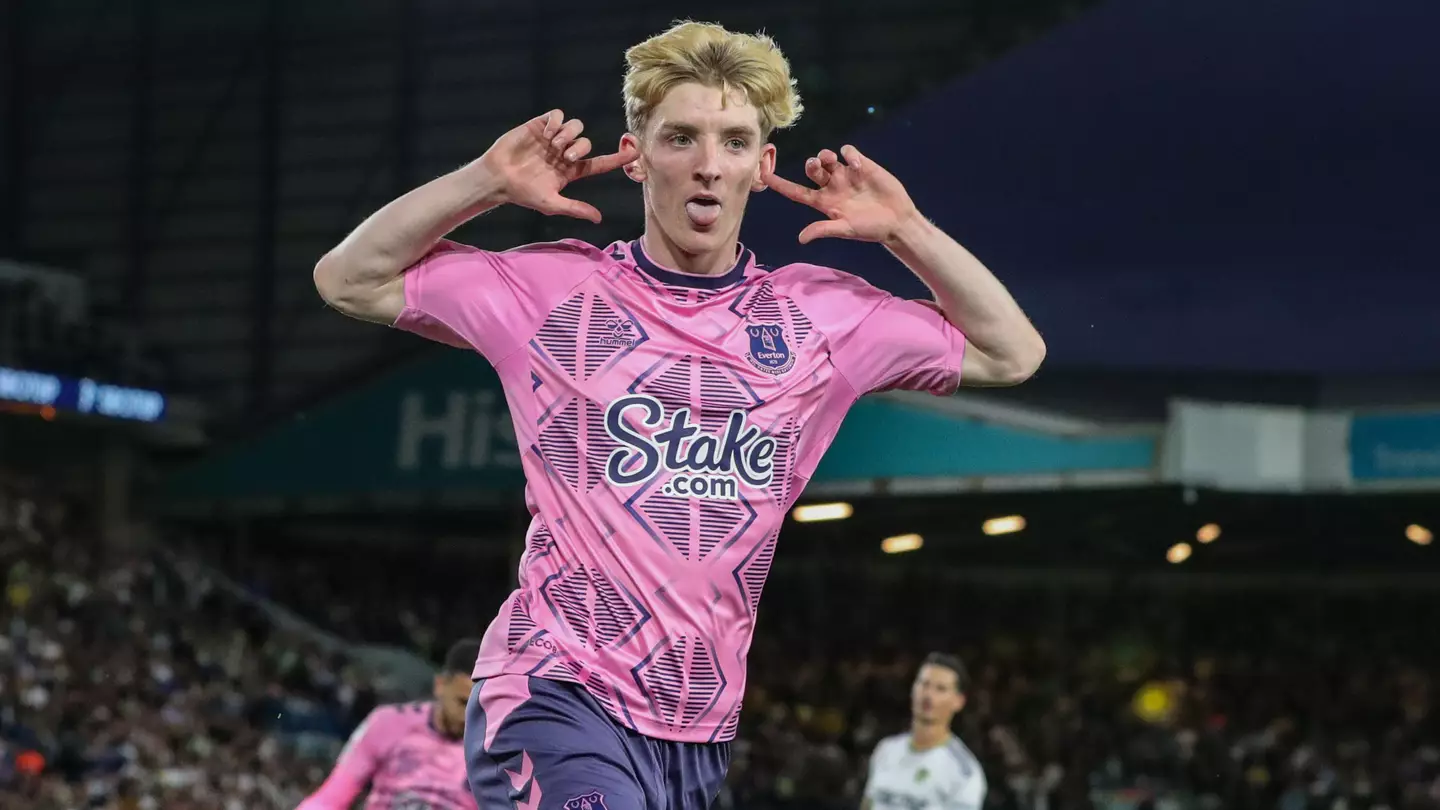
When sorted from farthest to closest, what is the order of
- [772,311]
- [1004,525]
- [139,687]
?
[1004,525], [139,687], [772,311]

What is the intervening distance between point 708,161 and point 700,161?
2cm

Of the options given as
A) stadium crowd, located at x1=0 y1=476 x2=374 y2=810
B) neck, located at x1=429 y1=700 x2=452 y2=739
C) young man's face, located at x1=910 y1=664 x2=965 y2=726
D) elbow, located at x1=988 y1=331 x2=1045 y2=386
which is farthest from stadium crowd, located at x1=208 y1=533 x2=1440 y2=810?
elbow, located at x1=988 y1=331 x2=1045 y2=386

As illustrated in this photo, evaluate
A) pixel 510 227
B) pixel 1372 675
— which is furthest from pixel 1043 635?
pixel 510 227

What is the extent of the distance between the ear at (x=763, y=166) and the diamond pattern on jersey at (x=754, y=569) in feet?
2.29

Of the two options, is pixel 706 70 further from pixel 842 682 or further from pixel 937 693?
pixel 842 682

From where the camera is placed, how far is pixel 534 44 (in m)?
30.5

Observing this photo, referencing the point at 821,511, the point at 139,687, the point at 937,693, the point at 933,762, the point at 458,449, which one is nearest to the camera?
the point at 937,693

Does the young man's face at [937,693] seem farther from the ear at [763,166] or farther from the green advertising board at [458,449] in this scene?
the green advertising board at [458,449]

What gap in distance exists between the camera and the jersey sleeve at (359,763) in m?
7.91

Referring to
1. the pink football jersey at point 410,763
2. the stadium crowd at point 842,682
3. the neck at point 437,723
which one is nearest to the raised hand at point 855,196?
the pink football jersey at point 410,763

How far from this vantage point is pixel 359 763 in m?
8.49

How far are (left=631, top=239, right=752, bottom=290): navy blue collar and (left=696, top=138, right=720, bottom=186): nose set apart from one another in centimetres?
23

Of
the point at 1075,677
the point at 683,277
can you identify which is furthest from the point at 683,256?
the point at 1075,677

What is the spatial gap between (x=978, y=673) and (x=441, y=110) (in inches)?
507
